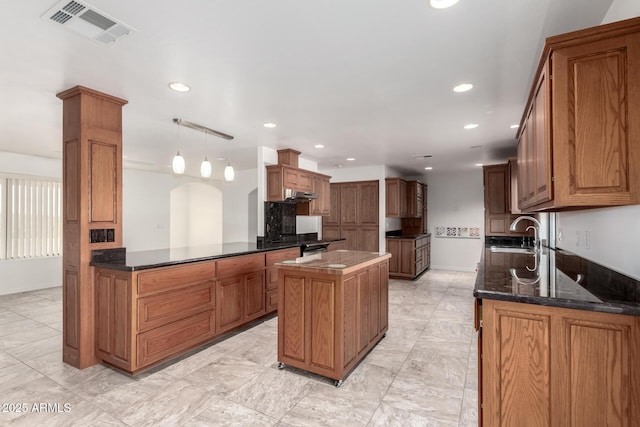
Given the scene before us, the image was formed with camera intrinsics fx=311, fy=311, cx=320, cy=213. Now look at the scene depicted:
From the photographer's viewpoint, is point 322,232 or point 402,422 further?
point 322,232

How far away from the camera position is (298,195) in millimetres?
5078

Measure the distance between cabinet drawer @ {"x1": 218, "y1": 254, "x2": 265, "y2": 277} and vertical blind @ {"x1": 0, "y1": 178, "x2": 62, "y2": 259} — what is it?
186 inches

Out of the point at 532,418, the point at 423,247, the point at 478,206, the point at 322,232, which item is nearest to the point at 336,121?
the point at 532,418

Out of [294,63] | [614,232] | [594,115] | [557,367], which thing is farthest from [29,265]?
[614,232]

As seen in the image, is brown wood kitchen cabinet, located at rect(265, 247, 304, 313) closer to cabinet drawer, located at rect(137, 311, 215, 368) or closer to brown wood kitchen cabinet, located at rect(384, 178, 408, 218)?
cabinet drawer, located at rect(137, 311, 215, 368)

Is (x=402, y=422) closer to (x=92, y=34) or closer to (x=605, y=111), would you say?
(x=605, y=111)

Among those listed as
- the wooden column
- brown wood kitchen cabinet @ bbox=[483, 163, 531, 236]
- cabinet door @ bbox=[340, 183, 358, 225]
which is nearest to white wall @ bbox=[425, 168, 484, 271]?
brown wood kitchen cabinet @ bbox=[483, 163, 531, 236]

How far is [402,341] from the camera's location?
338 cm

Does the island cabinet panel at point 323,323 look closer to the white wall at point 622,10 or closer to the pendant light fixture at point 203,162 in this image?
the pendant light fixture at point 203,162

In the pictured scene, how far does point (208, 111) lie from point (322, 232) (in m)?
4.48

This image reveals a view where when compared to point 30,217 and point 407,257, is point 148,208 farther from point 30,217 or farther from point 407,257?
point 407,257

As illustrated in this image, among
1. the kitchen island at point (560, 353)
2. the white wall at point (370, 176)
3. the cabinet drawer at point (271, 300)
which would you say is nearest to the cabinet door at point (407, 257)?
the white wall at point (370, 176)

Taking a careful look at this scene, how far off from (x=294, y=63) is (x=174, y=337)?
8.55 feet

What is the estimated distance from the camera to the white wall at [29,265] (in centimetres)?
532
